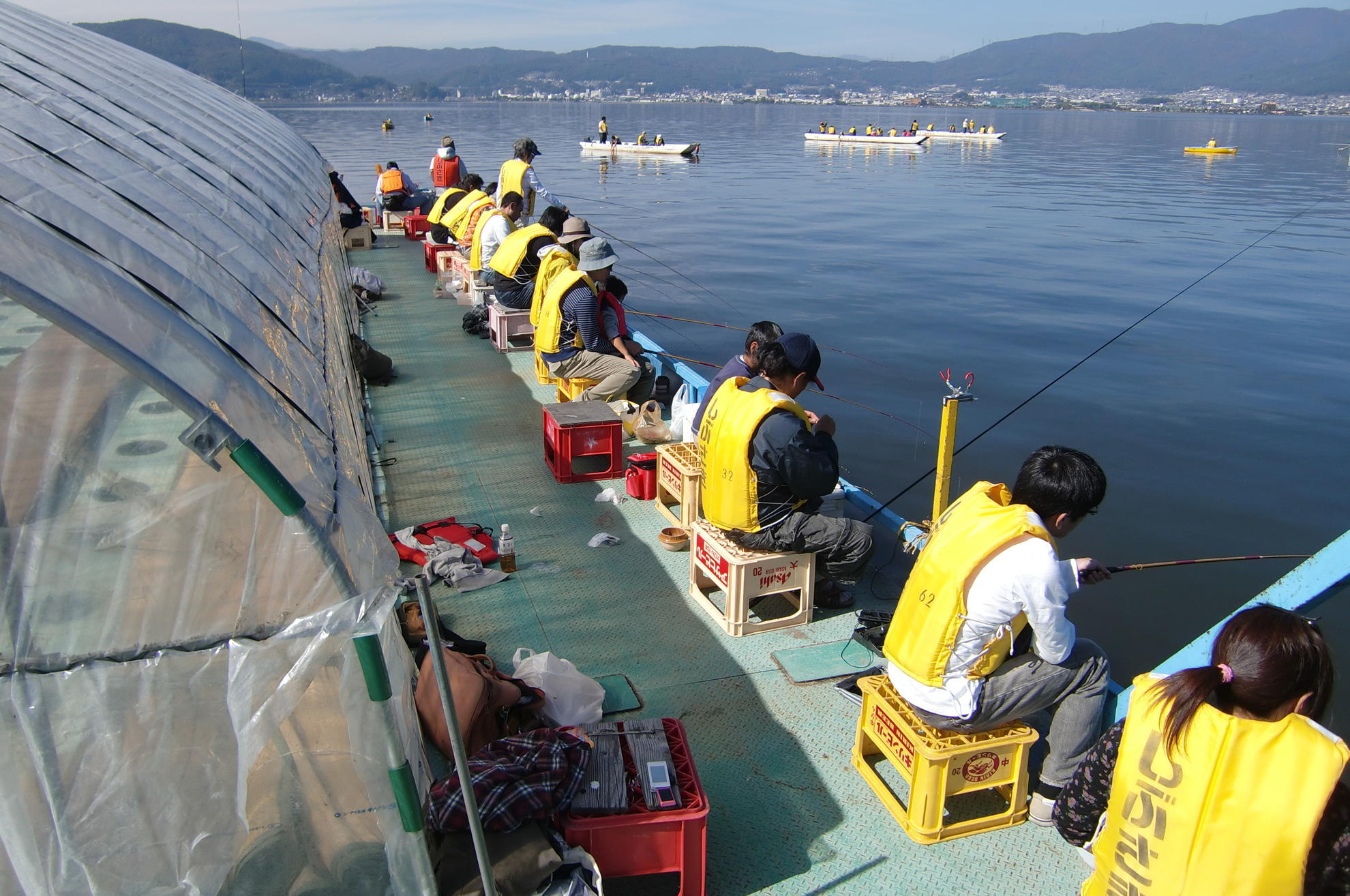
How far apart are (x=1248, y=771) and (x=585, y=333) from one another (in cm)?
596

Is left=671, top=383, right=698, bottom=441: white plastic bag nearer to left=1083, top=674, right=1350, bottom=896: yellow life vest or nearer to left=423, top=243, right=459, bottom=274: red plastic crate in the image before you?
left=1083, top=674, right=1350, bottom=896: yellow life vest

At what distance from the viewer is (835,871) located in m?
3.24

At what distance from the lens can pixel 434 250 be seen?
546 inches

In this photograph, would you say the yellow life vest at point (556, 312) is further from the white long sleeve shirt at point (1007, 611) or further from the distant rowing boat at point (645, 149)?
the distant rowing boat at point (645, 149)

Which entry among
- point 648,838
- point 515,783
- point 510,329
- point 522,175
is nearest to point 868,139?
point 522,175

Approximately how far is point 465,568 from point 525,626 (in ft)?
2.04

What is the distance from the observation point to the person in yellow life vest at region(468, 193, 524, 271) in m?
10.1

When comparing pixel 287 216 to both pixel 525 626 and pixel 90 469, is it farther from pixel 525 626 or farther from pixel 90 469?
pixel 90 469

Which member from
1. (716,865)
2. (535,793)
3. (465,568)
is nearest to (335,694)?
(535,793)

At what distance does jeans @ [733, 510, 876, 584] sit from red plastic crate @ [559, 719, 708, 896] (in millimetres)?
1752

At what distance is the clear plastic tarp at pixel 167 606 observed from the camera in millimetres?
2068

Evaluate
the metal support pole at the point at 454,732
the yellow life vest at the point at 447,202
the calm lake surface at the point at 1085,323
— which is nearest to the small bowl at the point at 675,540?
the calm lake surface at the point at 1085,323

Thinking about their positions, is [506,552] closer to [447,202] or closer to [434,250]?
[434,250]

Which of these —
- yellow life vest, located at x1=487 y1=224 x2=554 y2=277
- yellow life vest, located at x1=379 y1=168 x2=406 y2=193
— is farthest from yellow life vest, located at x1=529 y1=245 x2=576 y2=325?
yellow life vest, located at x1=379 y1=168 x2=406 y2=193
